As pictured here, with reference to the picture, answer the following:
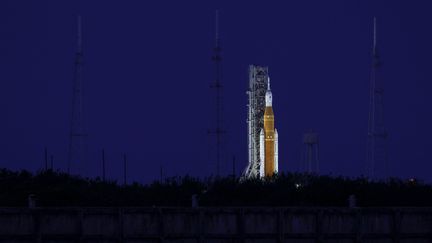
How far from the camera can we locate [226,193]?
73.1m

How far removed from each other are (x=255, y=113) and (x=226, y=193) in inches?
2831

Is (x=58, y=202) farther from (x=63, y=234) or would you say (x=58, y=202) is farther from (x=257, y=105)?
(x=257, y=105)

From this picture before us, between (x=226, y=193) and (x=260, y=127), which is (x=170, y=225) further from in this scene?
(x=260, y=127)

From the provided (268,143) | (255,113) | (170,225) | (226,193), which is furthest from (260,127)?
(170,225)

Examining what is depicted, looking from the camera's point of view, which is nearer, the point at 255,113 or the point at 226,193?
the point at 226,193

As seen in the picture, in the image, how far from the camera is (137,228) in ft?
170

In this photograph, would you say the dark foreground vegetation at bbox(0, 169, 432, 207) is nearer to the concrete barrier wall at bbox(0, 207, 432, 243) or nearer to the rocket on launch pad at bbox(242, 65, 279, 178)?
the concrete barrier wall at bbox(0, 207, 432, 243)

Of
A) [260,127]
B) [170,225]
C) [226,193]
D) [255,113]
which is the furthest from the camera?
[260,127]

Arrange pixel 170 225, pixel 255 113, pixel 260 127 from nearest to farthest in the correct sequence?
pixel 170 225 → pixel 255 113 → pixel 260 127

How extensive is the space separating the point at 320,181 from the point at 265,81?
2629 inches

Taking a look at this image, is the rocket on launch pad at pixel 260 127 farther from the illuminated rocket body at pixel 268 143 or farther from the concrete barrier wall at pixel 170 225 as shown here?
the concrete barrier wall at pixel 170 225

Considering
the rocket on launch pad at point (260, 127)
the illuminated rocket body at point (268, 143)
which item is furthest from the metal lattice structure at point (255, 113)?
the illuminated rocket body at point (268, 143)

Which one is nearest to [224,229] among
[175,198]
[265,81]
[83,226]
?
[83,226]

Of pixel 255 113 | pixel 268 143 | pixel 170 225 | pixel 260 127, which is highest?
pixel 255 113
